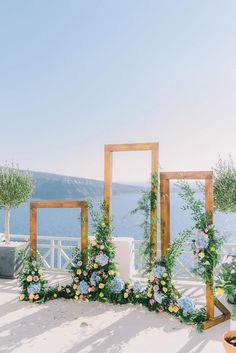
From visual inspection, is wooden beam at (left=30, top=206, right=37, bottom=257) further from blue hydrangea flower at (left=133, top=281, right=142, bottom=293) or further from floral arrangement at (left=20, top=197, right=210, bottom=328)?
blue hydrangea flower at (left=133, top=281, right=142, bottom=293)

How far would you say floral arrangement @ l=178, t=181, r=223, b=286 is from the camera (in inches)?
206

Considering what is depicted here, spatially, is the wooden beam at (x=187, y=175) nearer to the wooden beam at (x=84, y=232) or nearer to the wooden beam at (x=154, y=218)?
the wooden beam at (x=154, y=218)

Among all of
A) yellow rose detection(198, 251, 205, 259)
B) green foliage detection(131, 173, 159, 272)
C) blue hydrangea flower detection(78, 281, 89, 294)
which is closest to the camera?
yellow rose detection(198, 251, 205, 259)

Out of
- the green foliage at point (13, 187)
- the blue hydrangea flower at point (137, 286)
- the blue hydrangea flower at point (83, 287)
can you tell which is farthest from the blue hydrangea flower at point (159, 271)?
the green foliage at point (13, 187)

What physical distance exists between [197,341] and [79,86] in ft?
40.9

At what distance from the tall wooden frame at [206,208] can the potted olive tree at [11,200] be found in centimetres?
336

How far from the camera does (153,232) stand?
6.14m

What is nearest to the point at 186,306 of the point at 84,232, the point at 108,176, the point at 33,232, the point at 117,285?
the point at 117,285

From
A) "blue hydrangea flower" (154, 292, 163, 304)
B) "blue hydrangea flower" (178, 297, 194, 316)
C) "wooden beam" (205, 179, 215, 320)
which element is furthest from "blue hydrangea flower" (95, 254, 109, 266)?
"wooden beam" (205, 179, 215, 320)

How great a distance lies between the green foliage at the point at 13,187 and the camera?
8516 millimetres

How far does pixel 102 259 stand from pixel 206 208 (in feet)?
6.26

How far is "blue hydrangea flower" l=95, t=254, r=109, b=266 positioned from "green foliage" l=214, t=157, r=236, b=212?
3382 mm

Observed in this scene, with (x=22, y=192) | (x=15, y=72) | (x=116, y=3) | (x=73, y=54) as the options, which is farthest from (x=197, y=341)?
(x=15, y=72)

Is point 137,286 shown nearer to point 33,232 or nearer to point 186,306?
point 186,306
